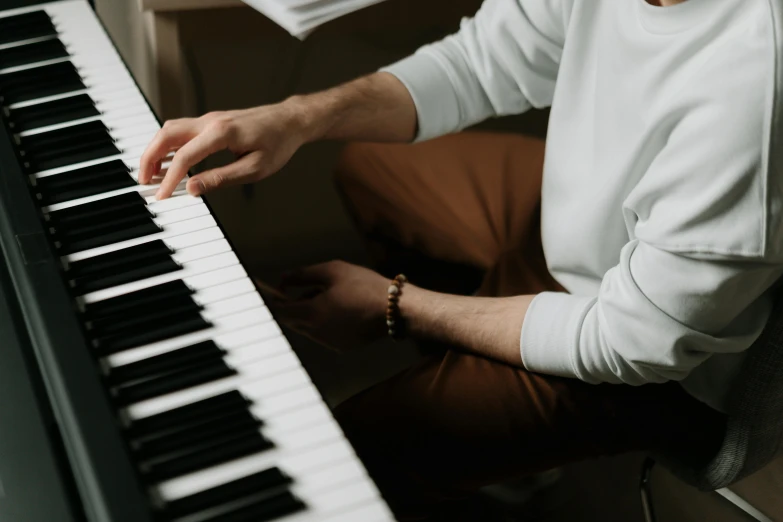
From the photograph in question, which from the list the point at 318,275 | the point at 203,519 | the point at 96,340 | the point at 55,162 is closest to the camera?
the point at 203,519

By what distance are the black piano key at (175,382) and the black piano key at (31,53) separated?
0.51m

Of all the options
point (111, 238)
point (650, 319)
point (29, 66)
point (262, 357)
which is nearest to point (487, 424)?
point (650, 319)

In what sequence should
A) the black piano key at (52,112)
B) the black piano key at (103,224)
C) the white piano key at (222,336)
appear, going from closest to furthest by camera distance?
the white piano key at (222,336) < the black piano key at (103,224) < the black piano key at (52,112)

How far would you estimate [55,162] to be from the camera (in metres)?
0.87

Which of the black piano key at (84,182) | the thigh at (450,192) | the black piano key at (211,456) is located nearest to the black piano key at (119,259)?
the black piano key at (84,182)

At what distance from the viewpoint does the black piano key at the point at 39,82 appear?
0.95 metres

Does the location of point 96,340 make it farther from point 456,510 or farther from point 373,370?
point 373,370

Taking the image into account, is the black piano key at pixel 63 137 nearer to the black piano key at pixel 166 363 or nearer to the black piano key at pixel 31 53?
the black piano key at pixel 31 53

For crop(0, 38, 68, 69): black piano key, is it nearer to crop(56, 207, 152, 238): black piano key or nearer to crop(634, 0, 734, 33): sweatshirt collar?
crop(56, 207, 152, 238): black piano key

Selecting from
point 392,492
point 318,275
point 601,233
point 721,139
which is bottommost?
point 392,492

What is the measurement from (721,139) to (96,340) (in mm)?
533

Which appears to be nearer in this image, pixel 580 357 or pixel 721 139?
pixel 721 139

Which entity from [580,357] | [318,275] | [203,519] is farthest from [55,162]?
[580,357]

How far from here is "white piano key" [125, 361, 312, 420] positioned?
2.11 feet
